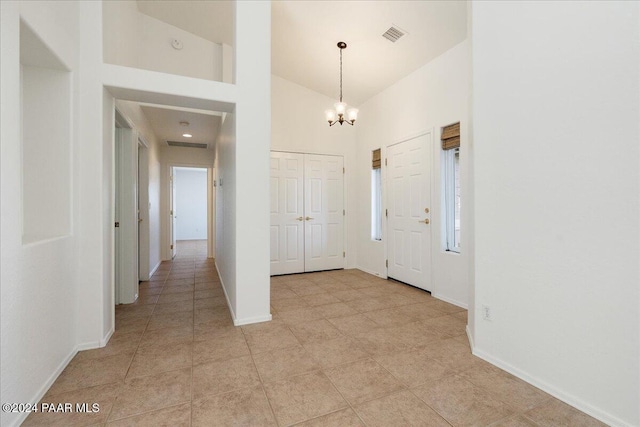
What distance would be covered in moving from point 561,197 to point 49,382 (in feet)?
10.6

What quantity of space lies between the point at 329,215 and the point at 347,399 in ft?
12.0

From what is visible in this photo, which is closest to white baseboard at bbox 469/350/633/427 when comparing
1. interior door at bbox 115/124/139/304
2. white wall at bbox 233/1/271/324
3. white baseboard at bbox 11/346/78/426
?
white wall at bbox 233/1/271/324

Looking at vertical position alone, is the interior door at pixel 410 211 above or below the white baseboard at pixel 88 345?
above

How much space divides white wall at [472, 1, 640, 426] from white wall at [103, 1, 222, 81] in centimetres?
370

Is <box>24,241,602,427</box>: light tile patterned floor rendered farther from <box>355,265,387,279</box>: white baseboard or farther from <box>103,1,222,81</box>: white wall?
<box>103,1,222,81</box>: white wall

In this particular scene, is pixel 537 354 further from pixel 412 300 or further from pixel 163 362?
pixel 163 362

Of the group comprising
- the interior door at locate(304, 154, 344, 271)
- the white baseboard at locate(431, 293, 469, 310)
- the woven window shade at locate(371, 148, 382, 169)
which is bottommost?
the white baseboard at locate(431, 293, 469, 310)

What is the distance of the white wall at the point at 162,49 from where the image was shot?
341 cm

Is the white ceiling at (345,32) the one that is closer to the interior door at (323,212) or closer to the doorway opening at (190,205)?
the interior door at (323,212)

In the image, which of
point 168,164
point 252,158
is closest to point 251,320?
point 252,158

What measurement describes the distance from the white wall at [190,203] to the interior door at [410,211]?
835 centimetres

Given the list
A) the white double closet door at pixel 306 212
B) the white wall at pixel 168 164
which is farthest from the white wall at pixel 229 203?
the white wall at pixel 168 164

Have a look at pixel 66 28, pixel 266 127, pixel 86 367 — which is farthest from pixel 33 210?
pixel 266 127

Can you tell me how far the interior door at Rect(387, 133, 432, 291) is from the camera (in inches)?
148
